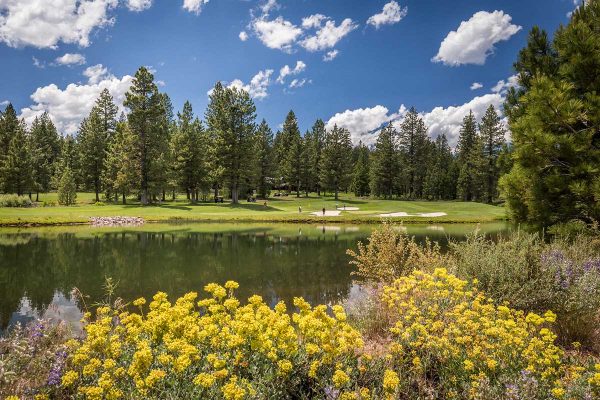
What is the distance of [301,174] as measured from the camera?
256 ft

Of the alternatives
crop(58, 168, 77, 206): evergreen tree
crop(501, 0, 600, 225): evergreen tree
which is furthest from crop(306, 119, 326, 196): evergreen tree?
crop(501, 0, 600, 225): evergreen tree

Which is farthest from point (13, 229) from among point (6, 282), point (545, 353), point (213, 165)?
point (545, 353)

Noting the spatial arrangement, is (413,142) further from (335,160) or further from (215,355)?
(215,355)

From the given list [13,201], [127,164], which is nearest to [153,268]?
[127,164]

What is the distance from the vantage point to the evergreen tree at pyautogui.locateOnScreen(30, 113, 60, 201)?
232ft

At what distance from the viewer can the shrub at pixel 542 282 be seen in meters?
5.76

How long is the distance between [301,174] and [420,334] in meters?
73.8

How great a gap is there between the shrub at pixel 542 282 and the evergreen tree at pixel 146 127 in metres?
48.1

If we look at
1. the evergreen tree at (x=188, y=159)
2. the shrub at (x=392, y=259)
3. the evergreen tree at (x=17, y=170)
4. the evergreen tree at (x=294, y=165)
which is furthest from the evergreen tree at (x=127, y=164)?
the shrub at (x=392, y=259)

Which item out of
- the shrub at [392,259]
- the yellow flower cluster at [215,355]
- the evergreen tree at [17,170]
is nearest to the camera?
the yellow flower cluster at [215,355]

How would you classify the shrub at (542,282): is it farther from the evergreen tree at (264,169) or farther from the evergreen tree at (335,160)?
the evergreen tree at (264,169)

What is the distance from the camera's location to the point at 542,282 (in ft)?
20.2

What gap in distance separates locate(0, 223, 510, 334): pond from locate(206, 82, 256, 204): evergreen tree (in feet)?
94.8

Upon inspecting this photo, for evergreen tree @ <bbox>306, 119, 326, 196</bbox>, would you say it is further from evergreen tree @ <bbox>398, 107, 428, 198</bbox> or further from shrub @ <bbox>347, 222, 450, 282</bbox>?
shrub @ <bbox>347, 222, 450, 282</bbox>
